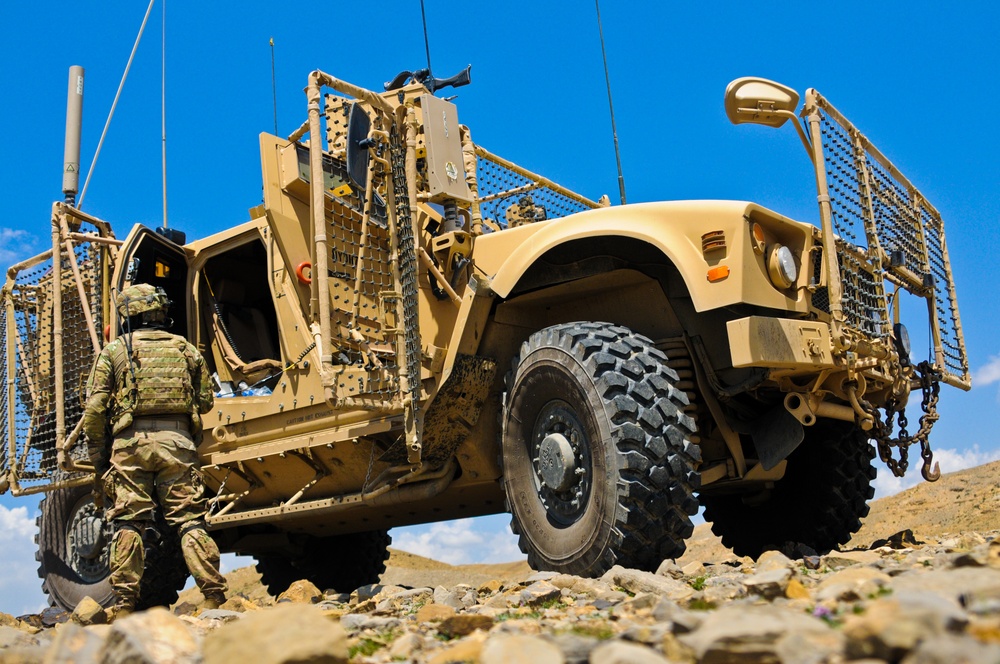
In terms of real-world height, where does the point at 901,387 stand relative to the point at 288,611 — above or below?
above

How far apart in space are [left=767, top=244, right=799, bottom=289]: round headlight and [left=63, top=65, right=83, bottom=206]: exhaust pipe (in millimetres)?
5151

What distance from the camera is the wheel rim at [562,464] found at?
196 inches

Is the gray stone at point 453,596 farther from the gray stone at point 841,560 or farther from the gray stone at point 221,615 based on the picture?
the gray stone at point 841,560

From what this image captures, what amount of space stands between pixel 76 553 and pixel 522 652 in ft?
20.8

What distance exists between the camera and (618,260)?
5.34 meters

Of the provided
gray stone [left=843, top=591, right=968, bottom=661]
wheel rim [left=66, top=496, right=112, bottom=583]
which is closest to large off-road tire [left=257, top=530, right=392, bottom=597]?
wheel rim [left=66, top=496, right=112, bottom=583]

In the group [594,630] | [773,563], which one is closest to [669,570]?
[773,563]

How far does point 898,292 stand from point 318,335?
3.20 meters

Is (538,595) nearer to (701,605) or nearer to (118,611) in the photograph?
(701,605)

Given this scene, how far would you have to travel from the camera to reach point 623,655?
7.21 ft

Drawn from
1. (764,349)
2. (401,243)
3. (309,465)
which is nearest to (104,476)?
(309,465)

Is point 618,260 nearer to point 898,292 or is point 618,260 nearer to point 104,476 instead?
point 898,292

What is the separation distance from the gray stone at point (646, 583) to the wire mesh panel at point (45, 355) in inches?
177

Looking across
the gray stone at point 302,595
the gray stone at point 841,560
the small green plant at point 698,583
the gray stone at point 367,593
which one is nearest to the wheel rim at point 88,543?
the gray stone at point 302,595
